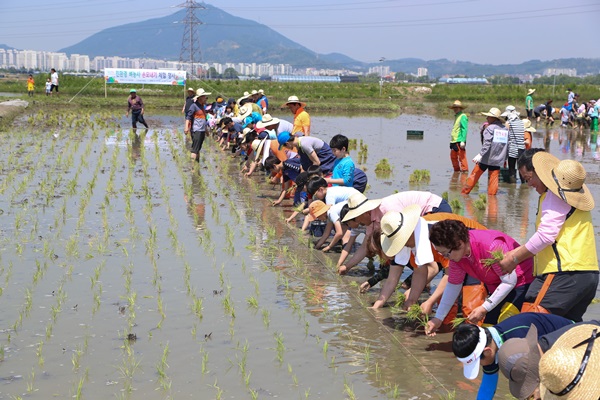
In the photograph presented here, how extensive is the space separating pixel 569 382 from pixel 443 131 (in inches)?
933

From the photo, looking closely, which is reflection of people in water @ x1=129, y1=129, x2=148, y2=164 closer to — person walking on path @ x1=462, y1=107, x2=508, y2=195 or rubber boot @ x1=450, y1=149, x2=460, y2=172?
rubber boot @ x1=450, y1=149, x2=460, y2=172

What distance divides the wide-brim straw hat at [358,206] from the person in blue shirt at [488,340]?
2212 millimetres

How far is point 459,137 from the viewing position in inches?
551

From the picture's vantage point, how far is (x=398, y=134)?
24.1 metres

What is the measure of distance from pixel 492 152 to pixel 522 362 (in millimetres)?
8482

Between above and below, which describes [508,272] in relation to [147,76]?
below

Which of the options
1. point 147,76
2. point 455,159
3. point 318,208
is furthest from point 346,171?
point 147,76

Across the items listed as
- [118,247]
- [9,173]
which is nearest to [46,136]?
[9,173]

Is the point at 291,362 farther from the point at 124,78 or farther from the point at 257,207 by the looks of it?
the point at 124,78

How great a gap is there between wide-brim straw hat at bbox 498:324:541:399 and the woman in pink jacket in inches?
41.4

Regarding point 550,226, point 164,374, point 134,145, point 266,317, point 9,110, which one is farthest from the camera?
point 9,110

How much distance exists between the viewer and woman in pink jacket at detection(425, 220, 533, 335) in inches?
180

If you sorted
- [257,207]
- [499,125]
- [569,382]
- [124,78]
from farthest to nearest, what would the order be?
[124,78] → [499,125] → [257,207] → [569,382]

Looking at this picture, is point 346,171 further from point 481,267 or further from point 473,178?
point 473,178
